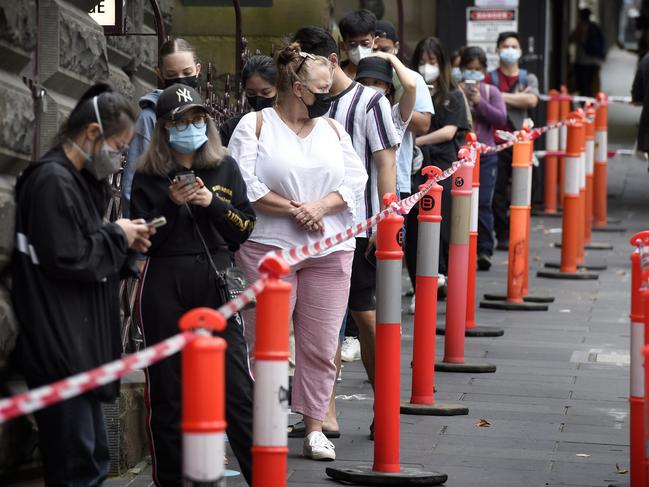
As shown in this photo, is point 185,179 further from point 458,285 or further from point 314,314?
point 458,285

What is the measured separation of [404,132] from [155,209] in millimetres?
3744

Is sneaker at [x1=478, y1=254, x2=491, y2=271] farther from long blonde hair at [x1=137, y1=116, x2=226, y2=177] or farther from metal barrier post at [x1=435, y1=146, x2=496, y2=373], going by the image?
long blonde hair at [x1=137, y1=116, x2=226, y2=177]

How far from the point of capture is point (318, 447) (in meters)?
6.88

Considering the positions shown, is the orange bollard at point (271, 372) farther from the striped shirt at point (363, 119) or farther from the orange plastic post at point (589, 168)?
the orange plastic post at point (589, 168)

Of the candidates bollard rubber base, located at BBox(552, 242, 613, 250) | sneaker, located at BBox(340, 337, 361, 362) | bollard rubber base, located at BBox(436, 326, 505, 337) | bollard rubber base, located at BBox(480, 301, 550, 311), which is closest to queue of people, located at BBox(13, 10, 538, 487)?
sneaker, located at BBox(340, 337, 361, 362)

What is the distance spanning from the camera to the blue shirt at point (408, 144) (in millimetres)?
9172

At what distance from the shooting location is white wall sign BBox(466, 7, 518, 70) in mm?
18016

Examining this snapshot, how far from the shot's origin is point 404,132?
9289 mm

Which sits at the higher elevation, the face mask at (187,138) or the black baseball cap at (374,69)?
the black baseball cap at (374,69)

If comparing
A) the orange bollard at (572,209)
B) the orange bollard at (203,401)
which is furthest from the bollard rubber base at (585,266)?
the orange bollard at (203,401)

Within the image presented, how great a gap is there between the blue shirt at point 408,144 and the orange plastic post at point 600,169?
24.8 feet

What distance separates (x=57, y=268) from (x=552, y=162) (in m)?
13.6

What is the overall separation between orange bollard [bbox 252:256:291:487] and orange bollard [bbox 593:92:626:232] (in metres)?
12.6

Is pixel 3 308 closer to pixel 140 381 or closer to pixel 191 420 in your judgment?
pixel 140 381
